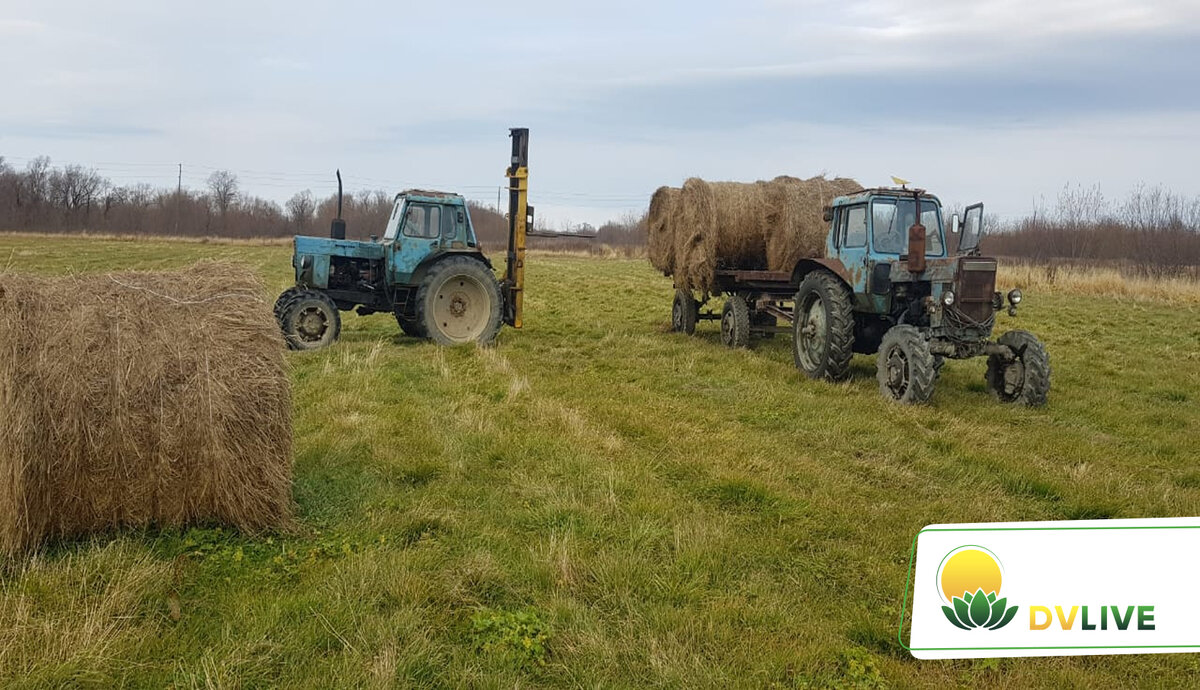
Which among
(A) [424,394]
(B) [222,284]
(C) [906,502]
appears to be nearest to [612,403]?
(A) [424,394]

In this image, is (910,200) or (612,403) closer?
(612,403)

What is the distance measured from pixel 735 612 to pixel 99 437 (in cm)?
314

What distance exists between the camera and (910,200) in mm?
9352

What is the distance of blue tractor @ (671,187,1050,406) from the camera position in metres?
8.10

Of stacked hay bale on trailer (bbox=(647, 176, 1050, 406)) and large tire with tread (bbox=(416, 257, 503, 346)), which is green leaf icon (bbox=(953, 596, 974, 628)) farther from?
large tire with tread (bbox=(416, 257, 503, 346))

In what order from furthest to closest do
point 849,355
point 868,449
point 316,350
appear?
1. point 316,350
2. point 849,355
3. point 868,449

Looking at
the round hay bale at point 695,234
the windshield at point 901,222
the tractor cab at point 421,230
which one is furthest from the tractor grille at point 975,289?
the tractor cab at point 421,230

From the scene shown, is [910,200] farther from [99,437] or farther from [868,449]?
[99,437]

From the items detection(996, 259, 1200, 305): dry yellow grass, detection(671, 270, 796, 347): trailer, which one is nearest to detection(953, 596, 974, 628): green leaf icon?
detection(671, 270, 796, 347): trailer

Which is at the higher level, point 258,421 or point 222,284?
point 222,284

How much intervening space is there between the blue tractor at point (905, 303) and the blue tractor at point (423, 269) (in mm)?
4363

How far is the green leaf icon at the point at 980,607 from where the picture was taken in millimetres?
2506

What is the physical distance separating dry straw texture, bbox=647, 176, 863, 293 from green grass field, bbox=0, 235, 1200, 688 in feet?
9.85

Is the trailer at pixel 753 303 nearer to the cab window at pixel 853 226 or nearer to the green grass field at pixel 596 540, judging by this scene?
the cab window at pixel 853 226
